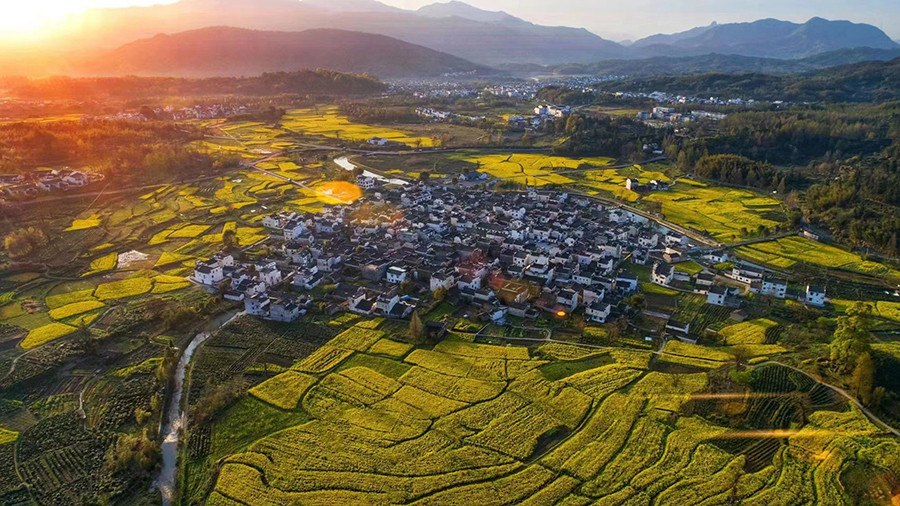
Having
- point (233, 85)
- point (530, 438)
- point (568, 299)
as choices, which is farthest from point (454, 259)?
point (233, 85)

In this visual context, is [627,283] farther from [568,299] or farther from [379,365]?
[379,365]

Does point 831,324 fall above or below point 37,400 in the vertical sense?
above

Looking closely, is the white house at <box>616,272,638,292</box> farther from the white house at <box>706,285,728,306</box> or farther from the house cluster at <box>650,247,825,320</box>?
the white house at <box>706,285,728,306</box>

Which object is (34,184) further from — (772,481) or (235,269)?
(772,481)

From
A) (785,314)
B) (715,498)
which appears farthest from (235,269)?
(785,314)

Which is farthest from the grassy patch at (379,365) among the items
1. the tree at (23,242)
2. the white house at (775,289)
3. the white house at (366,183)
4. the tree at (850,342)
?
the white house at (366,183)

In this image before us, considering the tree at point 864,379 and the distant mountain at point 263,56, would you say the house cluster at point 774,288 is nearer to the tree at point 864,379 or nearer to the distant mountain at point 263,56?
the tree at point 864,379

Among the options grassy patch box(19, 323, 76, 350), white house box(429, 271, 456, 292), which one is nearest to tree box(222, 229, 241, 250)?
grassy patch box(19, 323, 76, 350)
